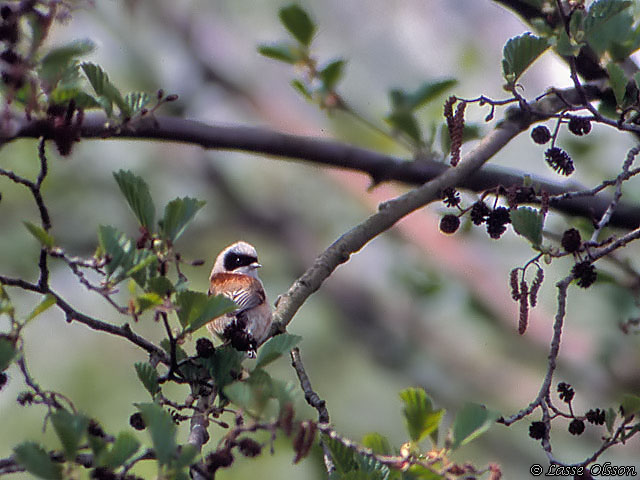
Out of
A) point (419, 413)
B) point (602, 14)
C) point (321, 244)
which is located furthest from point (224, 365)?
point (321, 244)

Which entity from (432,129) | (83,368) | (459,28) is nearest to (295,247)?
(83,368)

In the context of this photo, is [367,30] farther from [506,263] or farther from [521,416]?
[521,416]

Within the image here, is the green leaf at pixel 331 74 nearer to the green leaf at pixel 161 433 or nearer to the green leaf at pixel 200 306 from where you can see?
the green leaf at pixel 200 306

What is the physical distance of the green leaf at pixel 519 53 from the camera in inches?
86.3

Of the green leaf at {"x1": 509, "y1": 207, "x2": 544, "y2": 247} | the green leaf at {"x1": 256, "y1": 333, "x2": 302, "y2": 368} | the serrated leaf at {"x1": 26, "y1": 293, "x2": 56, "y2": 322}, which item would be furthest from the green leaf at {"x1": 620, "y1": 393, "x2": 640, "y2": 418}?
the serrated leaf at {"x1": 26, "y1": 293, "x2": 56, "y2": 322}

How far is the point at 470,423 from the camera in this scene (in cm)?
162

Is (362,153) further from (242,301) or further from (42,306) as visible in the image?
(42,306)

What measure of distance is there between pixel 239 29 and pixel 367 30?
1.79 metres

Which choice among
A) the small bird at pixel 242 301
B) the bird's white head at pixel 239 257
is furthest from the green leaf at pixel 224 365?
the bird's white head at pixel 239 257

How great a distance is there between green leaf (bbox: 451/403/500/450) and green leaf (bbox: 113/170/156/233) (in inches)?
32.2

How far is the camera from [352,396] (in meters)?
9.24

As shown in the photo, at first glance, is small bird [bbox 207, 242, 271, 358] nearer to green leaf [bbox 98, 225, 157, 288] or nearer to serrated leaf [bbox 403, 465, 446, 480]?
green leaf [bbox 98, 225, 157, 288]

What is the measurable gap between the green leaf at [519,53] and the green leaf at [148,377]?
1208 mm

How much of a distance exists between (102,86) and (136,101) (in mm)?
172
